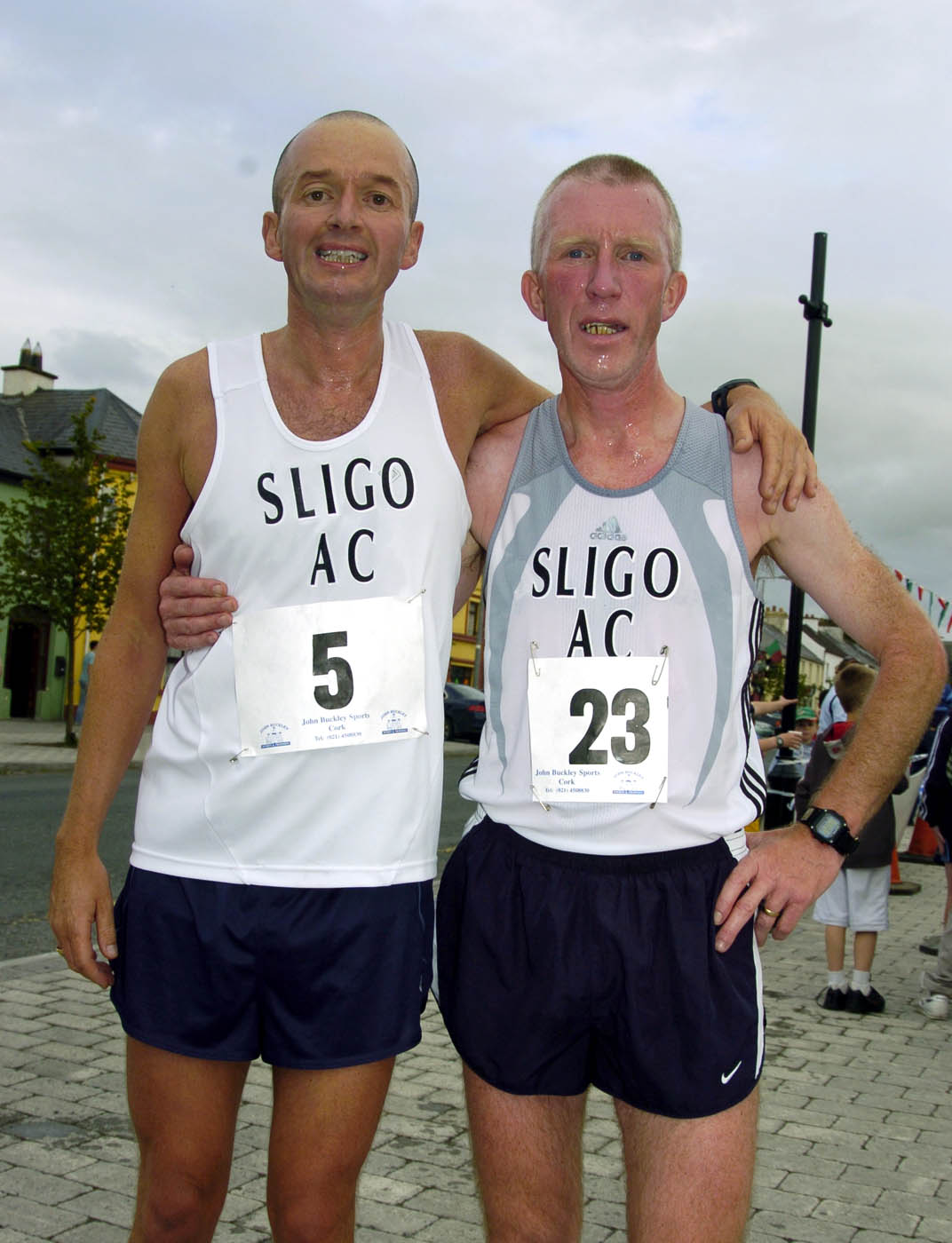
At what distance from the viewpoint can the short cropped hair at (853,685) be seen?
751 centimetres

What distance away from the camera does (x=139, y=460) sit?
7.84 ft

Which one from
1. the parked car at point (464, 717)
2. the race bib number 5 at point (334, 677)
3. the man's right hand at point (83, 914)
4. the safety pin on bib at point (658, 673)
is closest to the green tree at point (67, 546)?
the parked car at point (464, 717)

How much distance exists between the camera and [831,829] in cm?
223

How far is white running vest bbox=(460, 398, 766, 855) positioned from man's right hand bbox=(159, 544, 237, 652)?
51 cm

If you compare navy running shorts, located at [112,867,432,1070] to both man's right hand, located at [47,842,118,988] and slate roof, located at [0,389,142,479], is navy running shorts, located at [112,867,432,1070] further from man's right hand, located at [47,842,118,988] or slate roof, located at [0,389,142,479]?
slate roof, located at [0,389,142,479]

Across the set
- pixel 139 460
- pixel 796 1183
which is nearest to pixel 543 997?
pixel 139 460

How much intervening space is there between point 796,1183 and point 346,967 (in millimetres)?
2558

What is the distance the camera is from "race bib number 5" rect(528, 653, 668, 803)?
2.26 meters

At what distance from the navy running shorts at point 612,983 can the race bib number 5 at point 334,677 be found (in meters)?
0.37

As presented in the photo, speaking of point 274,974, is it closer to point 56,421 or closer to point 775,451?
point 775,451

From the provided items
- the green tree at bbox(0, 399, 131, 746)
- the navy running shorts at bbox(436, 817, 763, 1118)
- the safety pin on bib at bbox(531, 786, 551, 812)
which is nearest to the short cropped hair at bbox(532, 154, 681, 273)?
the safety pin on bib at bbox(531, 786, 551, 812)

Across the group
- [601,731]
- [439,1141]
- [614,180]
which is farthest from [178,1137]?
[439,1141]

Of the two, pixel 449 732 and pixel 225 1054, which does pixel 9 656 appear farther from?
pixel 225 1054

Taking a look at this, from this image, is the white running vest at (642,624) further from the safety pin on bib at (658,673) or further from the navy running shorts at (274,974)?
the navy running shorts at (274,974)
